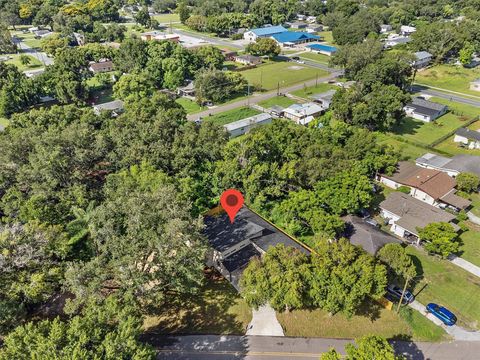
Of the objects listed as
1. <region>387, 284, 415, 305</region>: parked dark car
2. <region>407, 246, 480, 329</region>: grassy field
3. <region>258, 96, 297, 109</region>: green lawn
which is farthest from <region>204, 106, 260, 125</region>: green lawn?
<region>387, 284, 415, 305</region>: parked dark car

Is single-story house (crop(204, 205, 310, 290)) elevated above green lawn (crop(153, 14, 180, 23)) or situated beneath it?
situated beneath

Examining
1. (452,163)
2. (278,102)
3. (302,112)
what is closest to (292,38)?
(278,102)

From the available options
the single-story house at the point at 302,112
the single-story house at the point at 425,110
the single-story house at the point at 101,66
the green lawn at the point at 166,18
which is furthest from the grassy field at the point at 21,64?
the single-story house at the point at 425,110

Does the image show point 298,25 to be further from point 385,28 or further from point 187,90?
point 187,90

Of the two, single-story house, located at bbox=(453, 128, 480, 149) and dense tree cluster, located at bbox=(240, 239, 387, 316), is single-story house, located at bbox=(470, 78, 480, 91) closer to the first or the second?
single-story house, located at bbox=(453, 128, 480, 149)

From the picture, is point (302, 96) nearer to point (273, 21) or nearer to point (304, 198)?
point (304, 198)

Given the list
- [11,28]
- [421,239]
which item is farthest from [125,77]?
[11,28]

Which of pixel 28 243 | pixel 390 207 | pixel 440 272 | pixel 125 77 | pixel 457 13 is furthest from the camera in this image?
pixel 457 13
